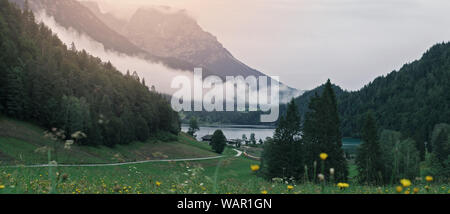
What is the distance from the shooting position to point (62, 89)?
70.7 metres

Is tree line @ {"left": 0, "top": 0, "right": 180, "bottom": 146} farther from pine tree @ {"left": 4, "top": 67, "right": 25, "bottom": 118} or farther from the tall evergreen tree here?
the tall evergreen tree

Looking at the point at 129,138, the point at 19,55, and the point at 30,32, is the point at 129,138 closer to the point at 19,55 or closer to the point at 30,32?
the point at 19,55

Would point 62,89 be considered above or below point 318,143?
above

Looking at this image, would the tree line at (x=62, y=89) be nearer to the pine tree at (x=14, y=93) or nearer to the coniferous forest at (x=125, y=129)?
the pine tree at (x=14, y=93)

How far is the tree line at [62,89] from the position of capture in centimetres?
6512

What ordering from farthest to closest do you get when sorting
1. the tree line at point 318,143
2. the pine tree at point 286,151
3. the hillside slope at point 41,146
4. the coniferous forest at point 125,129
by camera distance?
the hillside slope at point 41,146 → the pine tree at point 286,151 → the tree line at point 318,143 → the coniferous forest at point 125,129

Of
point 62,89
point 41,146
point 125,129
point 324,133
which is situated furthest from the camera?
point 125,129

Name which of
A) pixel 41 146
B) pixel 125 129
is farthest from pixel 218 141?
pixel 41 146

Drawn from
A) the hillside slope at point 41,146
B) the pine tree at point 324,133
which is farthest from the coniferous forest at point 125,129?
the hillside slope at point 41,146

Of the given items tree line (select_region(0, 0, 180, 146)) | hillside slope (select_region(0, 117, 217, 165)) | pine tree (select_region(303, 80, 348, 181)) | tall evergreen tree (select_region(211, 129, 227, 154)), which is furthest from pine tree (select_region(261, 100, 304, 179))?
tall evergreen tree (select_region(211, 129, 227, 154))

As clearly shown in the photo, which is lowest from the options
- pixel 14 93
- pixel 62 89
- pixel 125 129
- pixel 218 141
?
pixel 218 141

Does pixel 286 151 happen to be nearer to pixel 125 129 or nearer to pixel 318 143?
pixel 318 143
